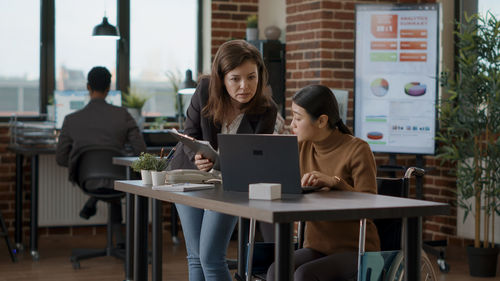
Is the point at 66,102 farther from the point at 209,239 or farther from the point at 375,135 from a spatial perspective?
the point at 209,239

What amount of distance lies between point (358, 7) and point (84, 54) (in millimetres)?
2511

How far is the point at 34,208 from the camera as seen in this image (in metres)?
5.64

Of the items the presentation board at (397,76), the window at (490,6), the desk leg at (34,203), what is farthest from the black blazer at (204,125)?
the window at (490,6)

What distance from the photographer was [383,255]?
2576 millimetres

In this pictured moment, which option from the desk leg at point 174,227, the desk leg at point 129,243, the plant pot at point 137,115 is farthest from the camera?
the plant pot at point 137,115

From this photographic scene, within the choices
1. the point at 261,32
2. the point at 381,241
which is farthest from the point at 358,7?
the point at 381,241

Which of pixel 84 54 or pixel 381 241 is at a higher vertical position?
pixel 84 54

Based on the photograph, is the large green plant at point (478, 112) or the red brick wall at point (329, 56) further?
the red brick wall at point (329, 56)

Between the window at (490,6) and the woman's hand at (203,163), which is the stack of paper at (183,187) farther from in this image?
the window at (490,6)

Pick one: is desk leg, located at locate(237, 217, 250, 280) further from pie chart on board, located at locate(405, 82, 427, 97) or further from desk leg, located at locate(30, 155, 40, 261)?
desk leg, located at locate(30, 155, 40, 261)

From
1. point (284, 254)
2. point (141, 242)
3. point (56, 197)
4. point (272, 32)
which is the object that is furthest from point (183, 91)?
point (284, 254)

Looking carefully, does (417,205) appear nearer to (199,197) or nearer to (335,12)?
(199,197)

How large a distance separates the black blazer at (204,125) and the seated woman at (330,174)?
0.33m

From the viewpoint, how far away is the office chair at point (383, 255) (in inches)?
101
